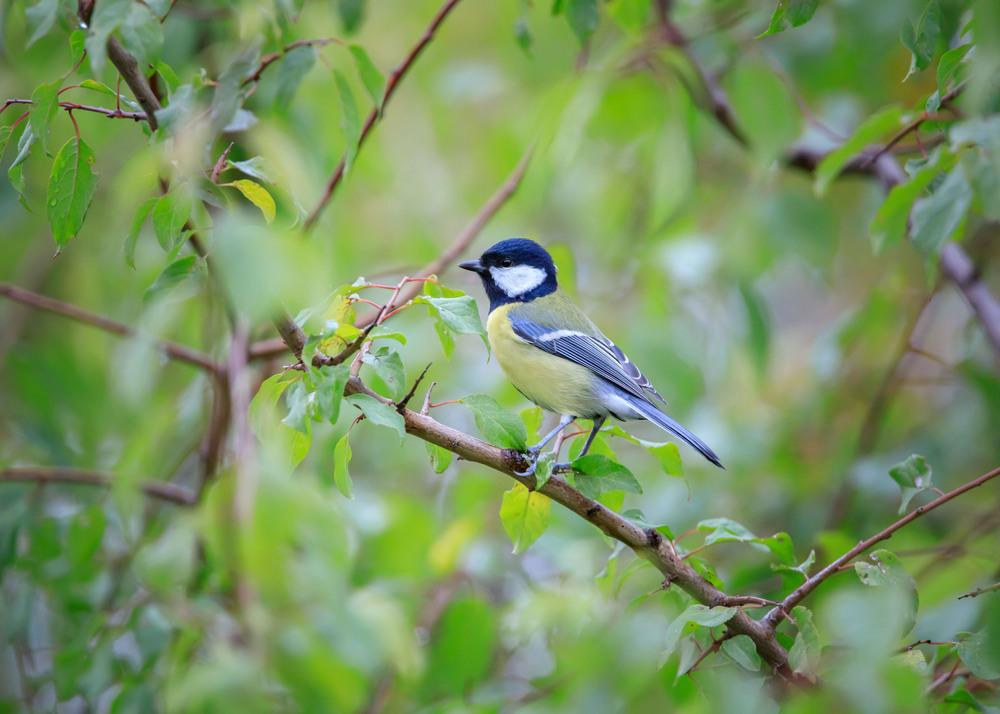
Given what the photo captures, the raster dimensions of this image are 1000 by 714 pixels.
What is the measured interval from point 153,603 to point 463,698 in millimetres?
999

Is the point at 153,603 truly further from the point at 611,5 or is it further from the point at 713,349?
the point at 713,349

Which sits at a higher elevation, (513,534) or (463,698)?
(513,534)

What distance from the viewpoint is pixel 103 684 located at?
206cm

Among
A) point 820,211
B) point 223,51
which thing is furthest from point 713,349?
point 223,51

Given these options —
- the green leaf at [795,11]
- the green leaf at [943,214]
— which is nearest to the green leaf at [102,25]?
the green leaf at [795,11]

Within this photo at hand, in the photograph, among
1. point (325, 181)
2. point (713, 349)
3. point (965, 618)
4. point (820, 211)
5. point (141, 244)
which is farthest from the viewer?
point (713, 349)

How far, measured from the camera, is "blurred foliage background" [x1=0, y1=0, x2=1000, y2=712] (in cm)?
114

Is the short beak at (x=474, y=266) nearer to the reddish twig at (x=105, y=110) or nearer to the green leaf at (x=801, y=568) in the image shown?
the reddish twig at (x=105, y=110)

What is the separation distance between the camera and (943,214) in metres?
1.21

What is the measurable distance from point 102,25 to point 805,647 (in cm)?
164

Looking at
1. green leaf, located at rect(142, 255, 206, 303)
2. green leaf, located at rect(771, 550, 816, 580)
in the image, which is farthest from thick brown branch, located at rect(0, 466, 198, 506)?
green leaf, located at rect(771, 550, 816, 580)

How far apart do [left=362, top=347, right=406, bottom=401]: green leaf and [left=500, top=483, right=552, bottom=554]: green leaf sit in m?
0.39

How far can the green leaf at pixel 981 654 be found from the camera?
1.31 meters

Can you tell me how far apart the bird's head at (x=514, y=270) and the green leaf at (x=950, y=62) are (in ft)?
5.50
